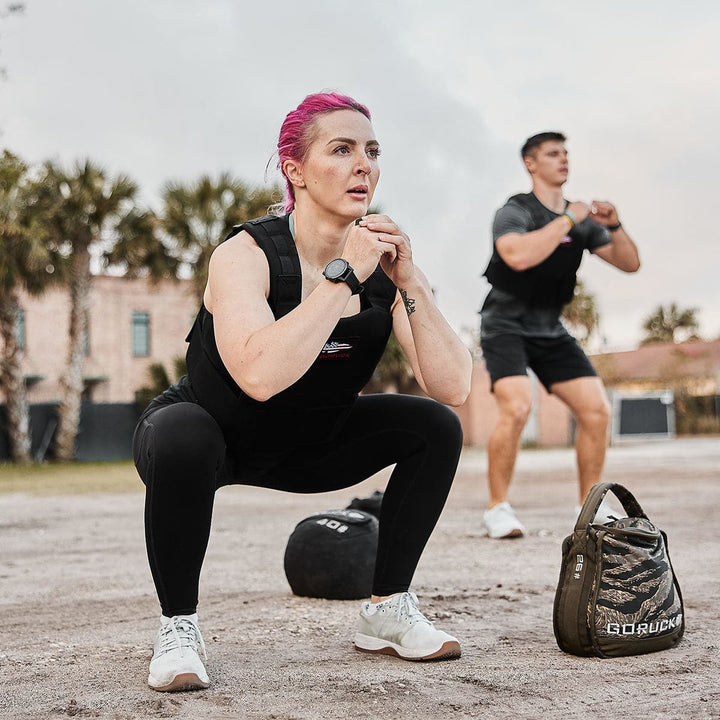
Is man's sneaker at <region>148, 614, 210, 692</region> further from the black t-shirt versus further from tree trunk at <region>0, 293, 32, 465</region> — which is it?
tree trunk at <region>0, 293, 32, 465</region>

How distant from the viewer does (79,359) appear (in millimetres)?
24000

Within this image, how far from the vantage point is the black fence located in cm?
2570

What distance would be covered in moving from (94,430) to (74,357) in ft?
11.6

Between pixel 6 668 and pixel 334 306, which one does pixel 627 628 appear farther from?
pixel 6 668

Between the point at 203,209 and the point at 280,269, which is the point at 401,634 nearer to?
the point at 280,269

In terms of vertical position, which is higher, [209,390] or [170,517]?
[209,390]

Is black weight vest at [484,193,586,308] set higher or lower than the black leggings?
higher

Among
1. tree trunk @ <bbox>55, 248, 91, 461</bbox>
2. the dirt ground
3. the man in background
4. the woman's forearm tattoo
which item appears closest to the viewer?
the dirt ground

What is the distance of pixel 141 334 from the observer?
32906mm

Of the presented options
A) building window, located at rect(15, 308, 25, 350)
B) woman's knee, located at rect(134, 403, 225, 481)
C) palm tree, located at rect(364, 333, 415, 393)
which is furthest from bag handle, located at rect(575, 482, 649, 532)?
building window, located at rect(15, 308, 25, 350)

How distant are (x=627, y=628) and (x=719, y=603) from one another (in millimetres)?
980

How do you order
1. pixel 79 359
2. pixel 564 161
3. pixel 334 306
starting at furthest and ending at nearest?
pixel 79 359, pixel 564 161, pixel 334 306

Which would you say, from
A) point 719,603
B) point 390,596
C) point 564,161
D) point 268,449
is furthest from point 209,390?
point 564,161

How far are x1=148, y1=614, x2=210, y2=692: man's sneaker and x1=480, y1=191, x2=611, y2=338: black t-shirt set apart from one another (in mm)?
3611
